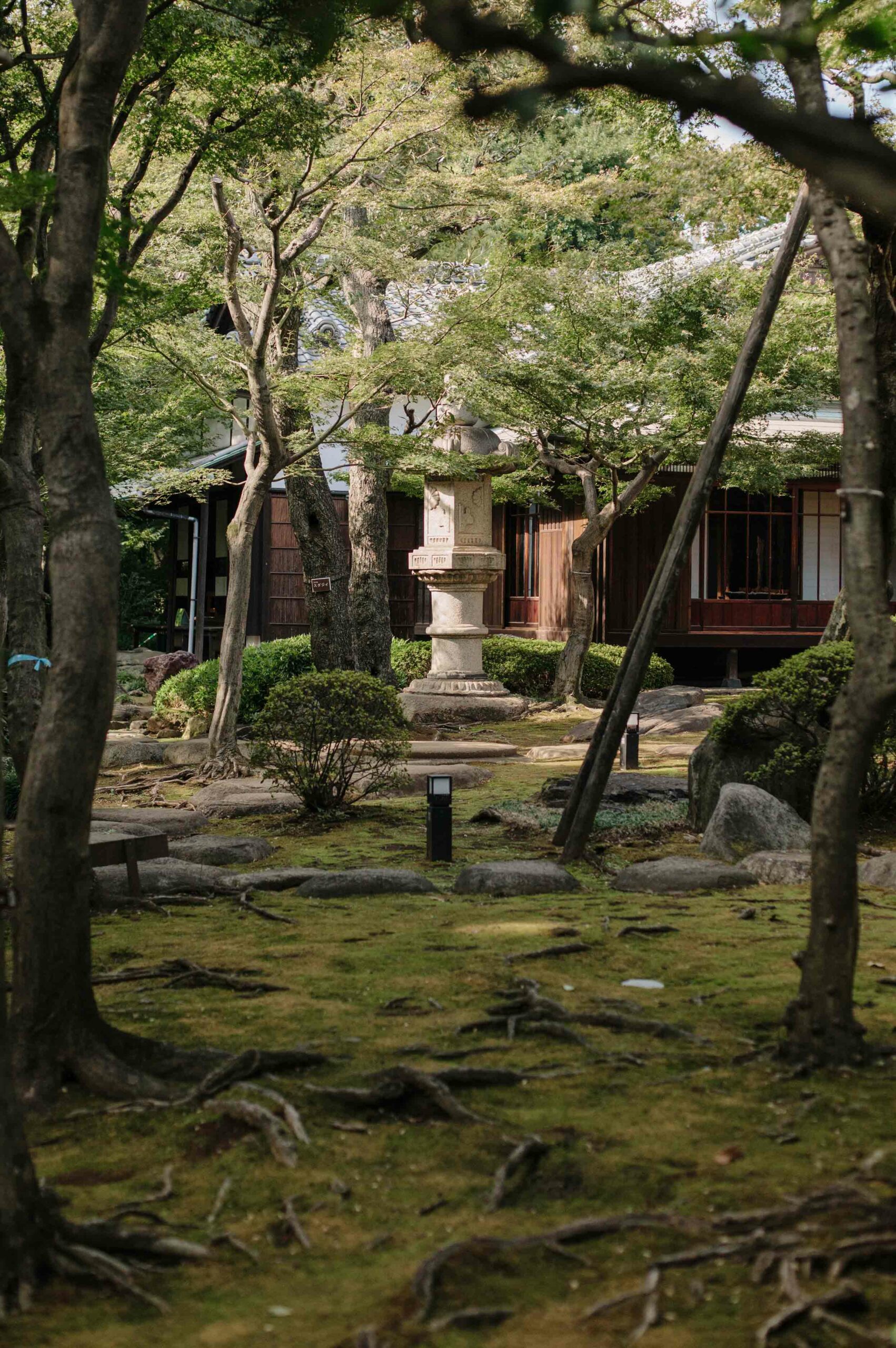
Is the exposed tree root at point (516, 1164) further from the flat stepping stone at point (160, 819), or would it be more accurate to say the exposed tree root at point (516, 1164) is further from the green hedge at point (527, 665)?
the green hedge at point (527, 665)

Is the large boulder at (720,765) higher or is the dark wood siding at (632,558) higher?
the dark wood siding at (632,558)

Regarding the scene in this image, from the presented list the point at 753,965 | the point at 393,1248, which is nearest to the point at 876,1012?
the point at 753,965

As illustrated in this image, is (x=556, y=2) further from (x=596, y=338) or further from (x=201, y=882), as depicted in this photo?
(x=596, y=338)

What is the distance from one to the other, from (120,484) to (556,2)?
20466 millimetres

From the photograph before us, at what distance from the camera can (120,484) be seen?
21.8m

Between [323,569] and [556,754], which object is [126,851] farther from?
[323,569]

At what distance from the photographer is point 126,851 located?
22.2ft

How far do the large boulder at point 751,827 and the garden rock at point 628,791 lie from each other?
2.32 metres

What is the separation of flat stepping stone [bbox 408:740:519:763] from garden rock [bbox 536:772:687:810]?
307cm

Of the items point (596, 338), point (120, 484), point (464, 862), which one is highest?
point (596, 338)

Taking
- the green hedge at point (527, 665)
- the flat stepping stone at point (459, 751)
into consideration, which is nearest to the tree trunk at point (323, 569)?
the green hedge at point (527, 665)

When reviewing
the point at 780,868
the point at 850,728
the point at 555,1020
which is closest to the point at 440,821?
the point at 780,868

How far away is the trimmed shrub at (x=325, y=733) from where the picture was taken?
33.1 ft

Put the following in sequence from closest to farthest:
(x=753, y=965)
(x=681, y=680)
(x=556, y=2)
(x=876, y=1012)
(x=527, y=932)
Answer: (x=556, y=2) < (x=876, y=1012) < (x=753, y=965) < (x=527, y=932) < (x=681, y=680)
